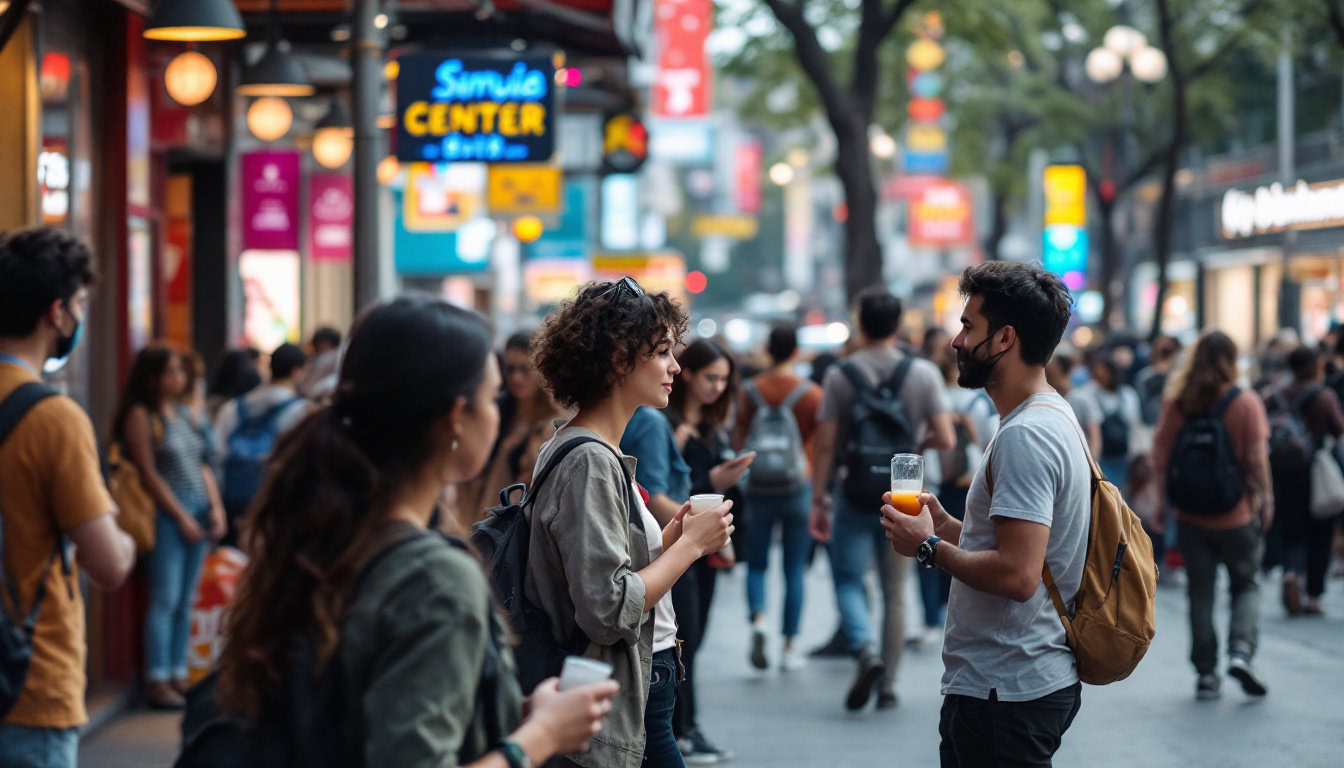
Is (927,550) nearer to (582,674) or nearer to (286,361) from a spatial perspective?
(582,674)

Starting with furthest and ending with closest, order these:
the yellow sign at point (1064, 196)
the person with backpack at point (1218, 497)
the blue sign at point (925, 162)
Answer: the blue sign at point (925, 162)
the yellow sign at point (1064, 196)
the person with backpack at point (1218, 497)

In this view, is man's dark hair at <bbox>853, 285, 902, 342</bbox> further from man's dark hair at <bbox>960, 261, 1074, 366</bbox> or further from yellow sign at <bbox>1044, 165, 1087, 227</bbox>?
yellow sign at <bbox>1044, 165, 1087, 227</bbox>

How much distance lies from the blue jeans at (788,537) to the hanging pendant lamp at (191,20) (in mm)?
4162

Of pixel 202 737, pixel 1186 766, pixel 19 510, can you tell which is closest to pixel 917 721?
pixel 1186 766

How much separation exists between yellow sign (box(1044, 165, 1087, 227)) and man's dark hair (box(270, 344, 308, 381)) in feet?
74.4

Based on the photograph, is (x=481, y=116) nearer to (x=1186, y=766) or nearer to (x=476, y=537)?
(x=1186, y=766)

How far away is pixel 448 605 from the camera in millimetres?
2473

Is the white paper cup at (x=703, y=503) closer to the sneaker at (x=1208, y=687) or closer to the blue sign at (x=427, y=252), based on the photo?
the sneaker at (x=1208, y=687)

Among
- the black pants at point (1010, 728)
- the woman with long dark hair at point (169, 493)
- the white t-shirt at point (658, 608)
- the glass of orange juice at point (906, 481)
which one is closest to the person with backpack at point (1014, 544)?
the black pants at point (1010, 728)

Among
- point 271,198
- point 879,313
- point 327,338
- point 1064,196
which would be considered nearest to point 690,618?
point 879,313

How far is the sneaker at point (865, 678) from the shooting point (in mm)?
8945

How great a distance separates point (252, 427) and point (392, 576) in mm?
→ 7633

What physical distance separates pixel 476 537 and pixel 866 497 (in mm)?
5205

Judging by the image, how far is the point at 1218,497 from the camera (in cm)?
917
